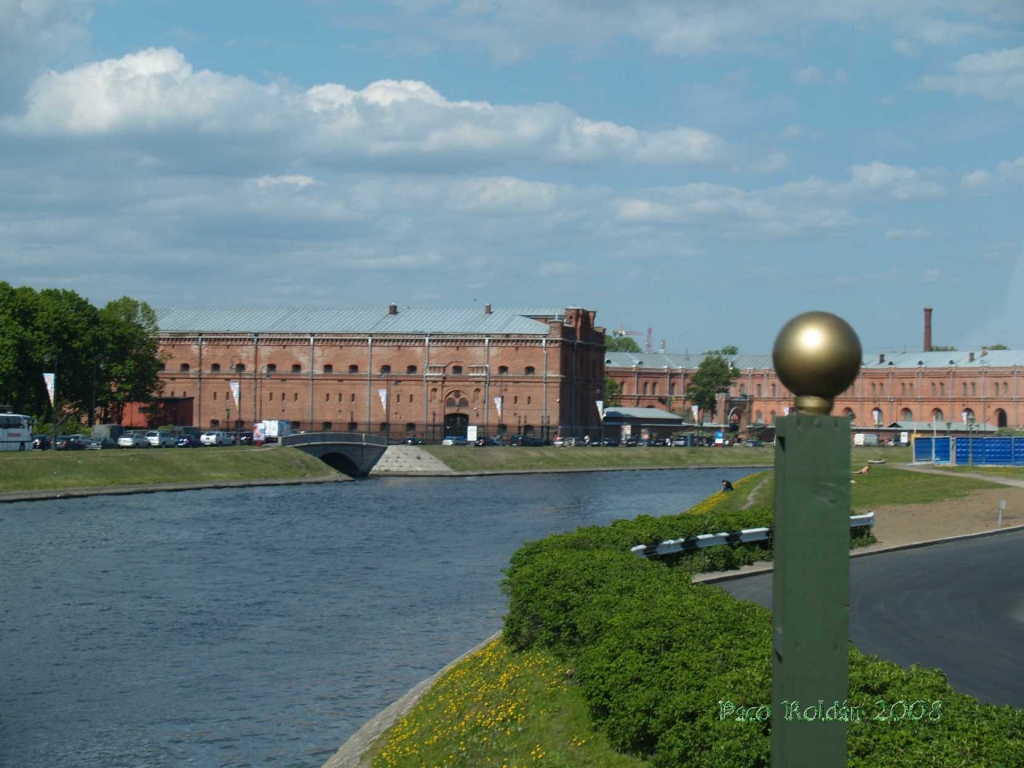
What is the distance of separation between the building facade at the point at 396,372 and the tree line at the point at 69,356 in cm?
1265

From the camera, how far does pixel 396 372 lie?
112938mm

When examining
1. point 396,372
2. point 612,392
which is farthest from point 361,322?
point 612,392

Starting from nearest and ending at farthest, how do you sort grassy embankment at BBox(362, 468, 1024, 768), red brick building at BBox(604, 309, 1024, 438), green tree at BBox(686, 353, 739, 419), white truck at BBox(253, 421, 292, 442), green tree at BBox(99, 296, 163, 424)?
1. grassy embankment at BBox(362, 468, 1024, 768)
2. green tree at BBox(99, 296, 163, 424)
3. white truck at BBox(253, 421, 292, 442)
4. red brick building at BBox(604, 309, 1024, 438)
5. green tree at BBox(686, 353, 739, 419)

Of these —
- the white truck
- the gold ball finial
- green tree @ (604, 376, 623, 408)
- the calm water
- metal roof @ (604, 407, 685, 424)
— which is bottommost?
the calm water

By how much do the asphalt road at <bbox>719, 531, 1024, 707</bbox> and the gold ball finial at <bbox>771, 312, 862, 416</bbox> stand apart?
1011 centimetres

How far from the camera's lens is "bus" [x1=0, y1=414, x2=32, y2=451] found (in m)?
A: 72.4

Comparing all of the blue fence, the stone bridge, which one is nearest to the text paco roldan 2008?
the blue fence

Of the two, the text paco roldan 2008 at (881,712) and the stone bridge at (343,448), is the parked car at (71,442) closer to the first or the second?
the stone bridge at (343,448)

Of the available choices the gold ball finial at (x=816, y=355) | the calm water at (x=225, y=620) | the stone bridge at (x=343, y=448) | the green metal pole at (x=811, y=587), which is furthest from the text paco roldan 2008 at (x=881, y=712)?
the stone bridge at (x=343, y=448)

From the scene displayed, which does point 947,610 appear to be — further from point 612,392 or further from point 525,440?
point 612,392

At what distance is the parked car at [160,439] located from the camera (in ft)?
293

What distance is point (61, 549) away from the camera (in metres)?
39.5

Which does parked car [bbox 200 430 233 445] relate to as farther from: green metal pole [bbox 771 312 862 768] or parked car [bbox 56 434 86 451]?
green metal pole [bbox 771 312 862 768]

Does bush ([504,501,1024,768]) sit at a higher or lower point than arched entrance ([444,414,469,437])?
lower
